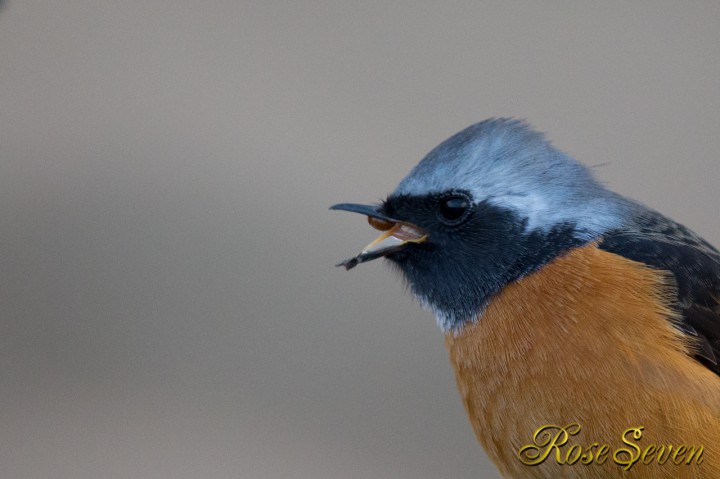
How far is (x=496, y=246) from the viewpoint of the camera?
7.62 feet

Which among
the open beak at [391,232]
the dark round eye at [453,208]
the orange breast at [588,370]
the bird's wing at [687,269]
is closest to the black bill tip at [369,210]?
the open beak at [391,232]

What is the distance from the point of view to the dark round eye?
233 centimetres

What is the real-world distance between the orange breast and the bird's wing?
0.18 ft

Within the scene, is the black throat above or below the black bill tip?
below

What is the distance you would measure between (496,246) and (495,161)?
0.80 feet

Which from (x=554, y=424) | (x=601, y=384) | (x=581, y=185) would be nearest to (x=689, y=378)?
(x=601, y=384)

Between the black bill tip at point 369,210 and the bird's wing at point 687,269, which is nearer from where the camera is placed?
the bird's wing at point 687,269

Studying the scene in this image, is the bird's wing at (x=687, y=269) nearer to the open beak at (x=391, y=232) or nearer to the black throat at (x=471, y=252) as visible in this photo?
the black throat at (x=471, y=252)

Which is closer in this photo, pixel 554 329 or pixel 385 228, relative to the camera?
pixel 554 329

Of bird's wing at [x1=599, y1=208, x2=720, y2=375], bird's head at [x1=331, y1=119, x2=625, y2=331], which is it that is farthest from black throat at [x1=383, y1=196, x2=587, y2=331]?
bird's wing at [x1=599, y1=208, x2=720, y2=375]

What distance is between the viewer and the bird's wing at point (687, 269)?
2162 millimetres

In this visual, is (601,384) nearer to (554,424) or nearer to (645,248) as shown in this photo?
(554,424)

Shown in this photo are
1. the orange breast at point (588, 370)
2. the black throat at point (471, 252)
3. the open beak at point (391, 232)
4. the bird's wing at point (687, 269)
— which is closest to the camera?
the orange breast at point (588, 370)

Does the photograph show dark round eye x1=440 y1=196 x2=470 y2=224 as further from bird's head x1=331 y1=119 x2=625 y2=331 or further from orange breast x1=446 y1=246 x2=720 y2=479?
orange breast x1=446 y1=246 x2=720 y2=479
